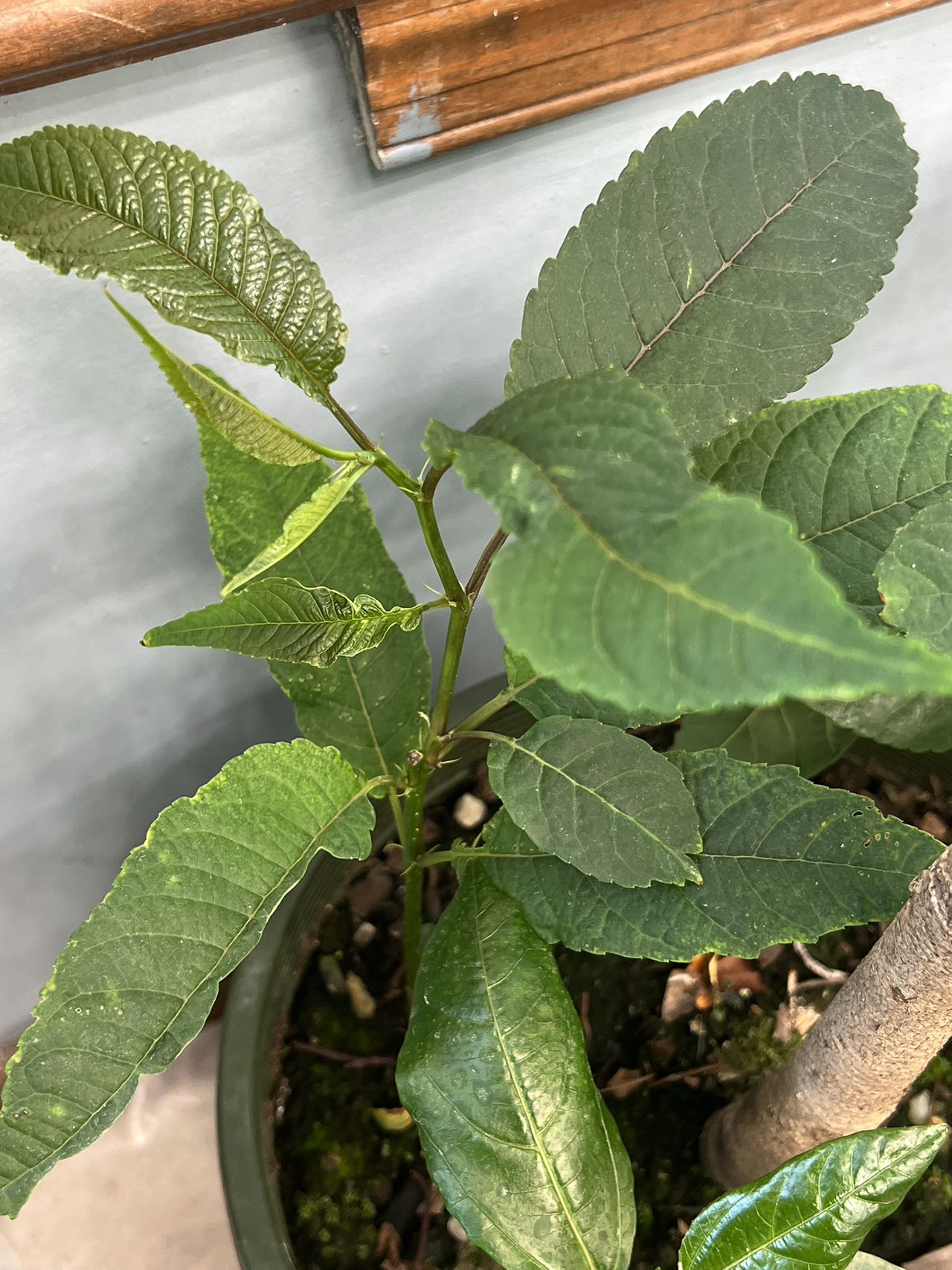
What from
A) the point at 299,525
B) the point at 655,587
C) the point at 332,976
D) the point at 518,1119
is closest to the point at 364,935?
the point at 332,976

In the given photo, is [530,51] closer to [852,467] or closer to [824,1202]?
[852,467]

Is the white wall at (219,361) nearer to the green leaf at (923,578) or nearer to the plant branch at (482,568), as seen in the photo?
the plant branch at (482,568)

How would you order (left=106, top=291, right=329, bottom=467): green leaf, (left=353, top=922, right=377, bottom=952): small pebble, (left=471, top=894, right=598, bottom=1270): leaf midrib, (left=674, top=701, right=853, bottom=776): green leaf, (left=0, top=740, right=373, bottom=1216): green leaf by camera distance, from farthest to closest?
(left=353, top=922, right=377, bottom=952): small pebble
(left=674, top=701, right=853, bottom=776): green leaf
(left=471, top=894, right=598, bottom=1270): leaf midrib
(left=0, top=740, right=373, bottom=1216): green leaf
(left=106, top=291, right=329, bottom=467): green leaf

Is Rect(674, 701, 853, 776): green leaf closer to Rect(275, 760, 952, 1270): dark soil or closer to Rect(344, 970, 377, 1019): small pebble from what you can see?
Rect(275, 760, 952, 1270): dark soil

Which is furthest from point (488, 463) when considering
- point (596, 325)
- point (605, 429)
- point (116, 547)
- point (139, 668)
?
point (139, 668)

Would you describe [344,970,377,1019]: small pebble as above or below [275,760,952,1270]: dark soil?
above

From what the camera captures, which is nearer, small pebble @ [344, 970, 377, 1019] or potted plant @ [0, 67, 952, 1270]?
→ potted plant @ [0, 67, 952, 1270]

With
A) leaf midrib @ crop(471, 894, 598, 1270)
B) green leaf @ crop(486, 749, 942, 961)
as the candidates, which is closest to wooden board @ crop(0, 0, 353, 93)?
green leaf @ crop(486, 749, 942, 961)

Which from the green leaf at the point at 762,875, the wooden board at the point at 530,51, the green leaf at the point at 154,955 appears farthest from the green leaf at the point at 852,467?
the green leaf at the point at 154,955
